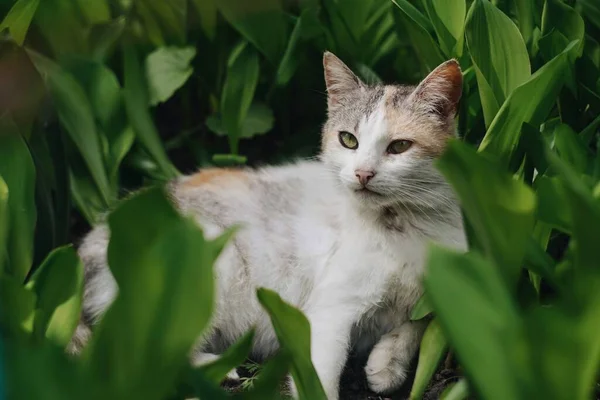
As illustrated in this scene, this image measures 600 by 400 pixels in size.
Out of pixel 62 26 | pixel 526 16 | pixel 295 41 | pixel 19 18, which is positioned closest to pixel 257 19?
pixel 295 41

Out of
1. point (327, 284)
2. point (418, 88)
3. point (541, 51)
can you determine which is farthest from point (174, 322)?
point (541, 51)

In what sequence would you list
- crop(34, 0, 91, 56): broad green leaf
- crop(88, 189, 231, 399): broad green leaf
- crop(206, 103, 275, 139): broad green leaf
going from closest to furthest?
crop(88, 189, 231, 399): broad green leaf, crop(34, 0, 91, 56): broad green leaf, crop(206, 103, 275, 139): broad green leaf

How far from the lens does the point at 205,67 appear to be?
7.64 ft

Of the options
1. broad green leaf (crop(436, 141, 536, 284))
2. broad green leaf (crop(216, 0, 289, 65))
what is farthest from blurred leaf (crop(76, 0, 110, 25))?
broad green leaf (crop(436, 141, 536, 284))

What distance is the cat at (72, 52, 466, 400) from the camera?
160 cm

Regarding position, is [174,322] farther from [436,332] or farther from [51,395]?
[436,332]

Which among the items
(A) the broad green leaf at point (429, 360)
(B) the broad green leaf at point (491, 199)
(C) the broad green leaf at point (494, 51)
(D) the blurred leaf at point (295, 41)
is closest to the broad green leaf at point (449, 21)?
(C) the broad green leaf at point (494, 51)

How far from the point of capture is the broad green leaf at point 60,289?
118 cm

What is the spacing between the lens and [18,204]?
1.36 m

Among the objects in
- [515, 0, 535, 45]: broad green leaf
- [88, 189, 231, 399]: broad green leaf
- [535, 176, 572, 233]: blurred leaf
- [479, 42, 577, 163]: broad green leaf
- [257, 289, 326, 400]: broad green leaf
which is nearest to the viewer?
[88, 189, 231, 399]: broad green leaf

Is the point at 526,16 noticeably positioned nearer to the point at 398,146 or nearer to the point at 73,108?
the point at 398,146

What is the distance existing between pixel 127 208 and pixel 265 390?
27cm

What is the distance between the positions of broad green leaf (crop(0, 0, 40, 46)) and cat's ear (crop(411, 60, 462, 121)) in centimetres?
83

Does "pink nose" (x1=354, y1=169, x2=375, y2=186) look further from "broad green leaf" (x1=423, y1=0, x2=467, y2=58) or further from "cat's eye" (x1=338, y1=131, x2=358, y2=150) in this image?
"broad green leaf" (x1=423, y1=0, x2=467, y2=58)
